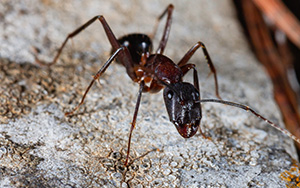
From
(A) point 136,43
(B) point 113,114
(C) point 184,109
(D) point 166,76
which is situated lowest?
(B) point 113,114

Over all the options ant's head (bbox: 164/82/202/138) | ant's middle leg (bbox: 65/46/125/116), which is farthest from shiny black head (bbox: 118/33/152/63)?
ant's head (bbox: 164/82/202/138)

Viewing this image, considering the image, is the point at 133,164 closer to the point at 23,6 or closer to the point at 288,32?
the point at 23,6

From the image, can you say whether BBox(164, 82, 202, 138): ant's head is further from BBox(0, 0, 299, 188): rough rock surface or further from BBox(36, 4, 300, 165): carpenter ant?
BBox(0, 0, 299, 188): rough rock surface

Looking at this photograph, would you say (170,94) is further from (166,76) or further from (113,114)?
(113,114)

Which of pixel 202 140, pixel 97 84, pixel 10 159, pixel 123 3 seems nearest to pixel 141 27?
pixel 123 3

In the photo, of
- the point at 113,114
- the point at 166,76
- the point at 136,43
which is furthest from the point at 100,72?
the point at 136,43

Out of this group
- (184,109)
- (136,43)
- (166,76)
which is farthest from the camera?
(136,43)

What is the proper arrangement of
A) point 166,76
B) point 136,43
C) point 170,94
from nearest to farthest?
1. point 170,94
2. point 166,76
3. point 136,43

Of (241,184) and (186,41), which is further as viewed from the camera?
(186,41)
